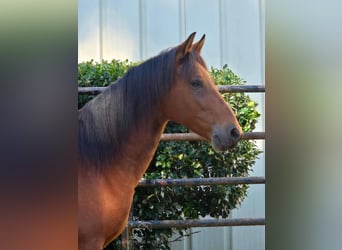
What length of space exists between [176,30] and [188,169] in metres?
0.58

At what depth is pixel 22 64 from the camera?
1.17 m

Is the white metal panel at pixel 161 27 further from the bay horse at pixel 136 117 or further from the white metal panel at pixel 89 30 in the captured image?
the bay horse at pixel 136 117

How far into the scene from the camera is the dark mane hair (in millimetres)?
1618

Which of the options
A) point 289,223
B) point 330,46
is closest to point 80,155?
point 289,223

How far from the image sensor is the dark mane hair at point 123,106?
1.62m

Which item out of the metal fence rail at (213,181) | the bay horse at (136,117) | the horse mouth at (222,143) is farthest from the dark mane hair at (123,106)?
the metal fence rail at (213,181)

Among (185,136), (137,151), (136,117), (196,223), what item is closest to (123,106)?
(136,117)

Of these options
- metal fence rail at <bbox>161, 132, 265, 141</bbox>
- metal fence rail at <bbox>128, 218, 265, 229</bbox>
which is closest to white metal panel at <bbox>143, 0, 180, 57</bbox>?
metal fence rail at <bbox>161, 132, 265, 141</bbox>

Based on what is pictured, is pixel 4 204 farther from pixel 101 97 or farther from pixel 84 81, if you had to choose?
pixel 84 81

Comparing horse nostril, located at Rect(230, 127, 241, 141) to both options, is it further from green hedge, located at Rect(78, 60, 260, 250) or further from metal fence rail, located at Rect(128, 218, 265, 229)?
metal fence rail, located at Rect(128, 218, 265, 229)

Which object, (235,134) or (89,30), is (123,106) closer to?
(235,134)

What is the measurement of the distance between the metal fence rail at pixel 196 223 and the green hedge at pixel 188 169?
0.14 feet

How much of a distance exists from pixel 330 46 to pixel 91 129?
758 mm

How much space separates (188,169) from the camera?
2.18 metres
